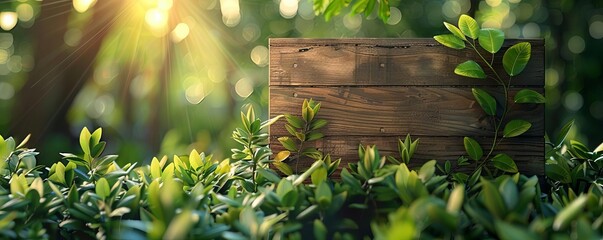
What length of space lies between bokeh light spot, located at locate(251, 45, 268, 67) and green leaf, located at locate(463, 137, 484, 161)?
808cm

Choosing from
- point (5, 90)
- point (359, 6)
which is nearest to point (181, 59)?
point (5, 90)

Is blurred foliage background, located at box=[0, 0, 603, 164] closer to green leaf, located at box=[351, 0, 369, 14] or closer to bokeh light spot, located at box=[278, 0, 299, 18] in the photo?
bokeh light spot, located at box=[278, 0, 299, 18]

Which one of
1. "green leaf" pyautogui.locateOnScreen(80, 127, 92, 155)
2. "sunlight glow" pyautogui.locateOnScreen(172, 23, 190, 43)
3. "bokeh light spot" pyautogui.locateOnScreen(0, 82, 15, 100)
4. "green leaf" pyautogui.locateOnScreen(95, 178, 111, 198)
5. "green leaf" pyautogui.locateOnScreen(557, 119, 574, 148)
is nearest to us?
"green leaf" pyautogui.locateOnScreen(95, 178, 111, 198)

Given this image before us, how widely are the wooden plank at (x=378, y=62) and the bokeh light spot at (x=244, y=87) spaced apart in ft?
25.6

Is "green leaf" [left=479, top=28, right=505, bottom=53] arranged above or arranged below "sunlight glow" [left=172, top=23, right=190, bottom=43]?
below

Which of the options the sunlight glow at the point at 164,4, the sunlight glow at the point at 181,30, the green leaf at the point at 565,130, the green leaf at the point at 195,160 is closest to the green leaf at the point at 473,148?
the green leaf at the point at 565,130

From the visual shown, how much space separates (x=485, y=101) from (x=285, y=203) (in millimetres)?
997

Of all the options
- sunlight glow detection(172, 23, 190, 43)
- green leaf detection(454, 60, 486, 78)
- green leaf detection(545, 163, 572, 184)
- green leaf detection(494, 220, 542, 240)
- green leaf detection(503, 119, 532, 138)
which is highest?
sunlight glow detection(172, 23, 190, 43)

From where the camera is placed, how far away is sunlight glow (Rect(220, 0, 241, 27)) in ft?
32.0

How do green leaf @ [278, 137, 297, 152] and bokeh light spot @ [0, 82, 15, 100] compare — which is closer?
green leaf @ [278, 137, 297, 152]

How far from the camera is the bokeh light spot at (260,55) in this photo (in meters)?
10.3

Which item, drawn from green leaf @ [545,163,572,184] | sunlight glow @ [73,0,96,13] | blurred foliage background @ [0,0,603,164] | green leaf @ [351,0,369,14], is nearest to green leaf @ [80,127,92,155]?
green leaf @ [351,0,369,14]

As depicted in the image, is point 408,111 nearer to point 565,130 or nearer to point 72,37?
point 565,130

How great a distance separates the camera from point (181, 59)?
9477 mm
